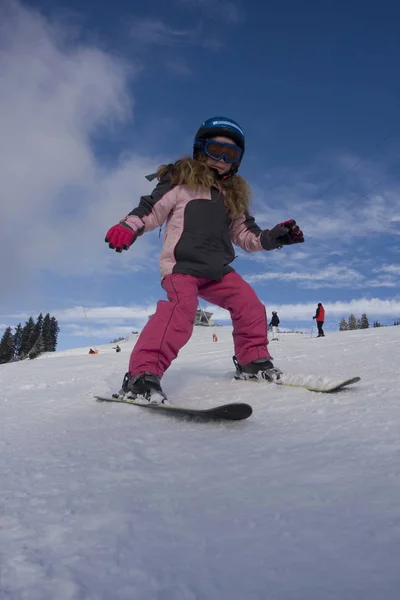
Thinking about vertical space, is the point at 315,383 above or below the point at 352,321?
below

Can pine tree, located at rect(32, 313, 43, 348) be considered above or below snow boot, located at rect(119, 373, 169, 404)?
above

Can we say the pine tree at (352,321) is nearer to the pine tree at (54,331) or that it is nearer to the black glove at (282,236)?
the pine tree at (54,331)

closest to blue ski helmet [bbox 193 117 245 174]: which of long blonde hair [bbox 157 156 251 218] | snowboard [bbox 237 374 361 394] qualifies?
long blonde hair [bbox 157 156 251 218]

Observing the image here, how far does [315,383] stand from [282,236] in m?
1.41

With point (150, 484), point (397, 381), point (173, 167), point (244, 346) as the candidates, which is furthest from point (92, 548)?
point (173, 167)

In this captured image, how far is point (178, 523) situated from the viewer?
89 cm

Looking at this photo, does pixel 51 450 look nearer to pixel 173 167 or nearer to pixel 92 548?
pixel 92 548

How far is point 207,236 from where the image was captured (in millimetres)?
3262

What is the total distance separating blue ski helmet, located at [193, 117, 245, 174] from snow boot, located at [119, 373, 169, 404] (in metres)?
2.20

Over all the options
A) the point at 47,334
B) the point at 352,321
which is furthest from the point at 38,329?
the point at 352,321

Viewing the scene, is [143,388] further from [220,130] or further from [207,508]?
[220,130]

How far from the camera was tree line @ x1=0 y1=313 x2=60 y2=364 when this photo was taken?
200ft

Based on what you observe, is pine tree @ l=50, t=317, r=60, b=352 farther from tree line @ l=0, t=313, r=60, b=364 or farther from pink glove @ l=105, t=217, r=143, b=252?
pink glove @ l=105, t=217, r=143, b=252

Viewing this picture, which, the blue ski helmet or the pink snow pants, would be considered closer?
the pink snow pants
